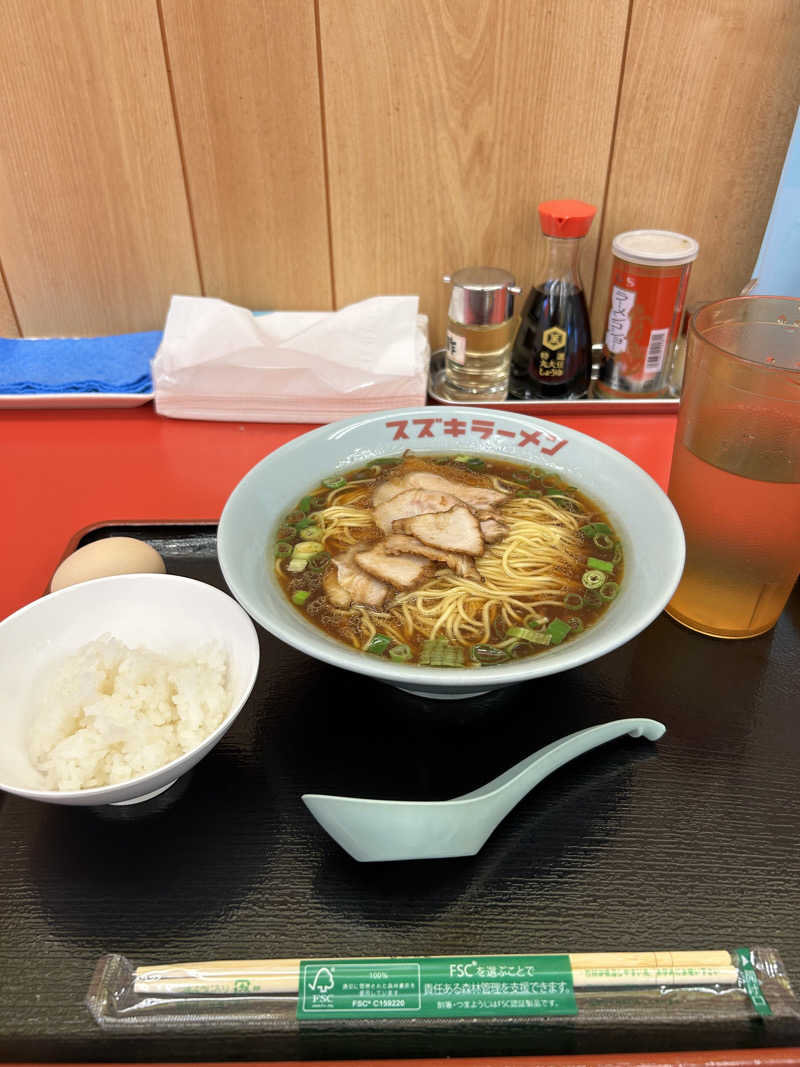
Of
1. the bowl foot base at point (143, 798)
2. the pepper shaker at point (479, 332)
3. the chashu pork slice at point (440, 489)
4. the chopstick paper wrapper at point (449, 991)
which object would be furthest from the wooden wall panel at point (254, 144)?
the chopstick paper wrapper at point (449, 991)

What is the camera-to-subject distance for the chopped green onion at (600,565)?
131cm

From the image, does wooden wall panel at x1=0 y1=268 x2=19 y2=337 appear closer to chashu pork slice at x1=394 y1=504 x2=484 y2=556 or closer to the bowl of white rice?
the bowl of white rice

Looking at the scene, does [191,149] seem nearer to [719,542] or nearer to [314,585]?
[314,585]

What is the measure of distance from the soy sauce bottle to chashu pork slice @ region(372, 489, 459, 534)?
835mm

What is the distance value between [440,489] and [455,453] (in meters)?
0.17

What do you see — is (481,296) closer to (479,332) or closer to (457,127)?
(479,332)

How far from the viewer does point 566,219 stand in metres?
1.95

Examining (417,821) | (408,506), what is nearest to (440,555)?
(408,506)

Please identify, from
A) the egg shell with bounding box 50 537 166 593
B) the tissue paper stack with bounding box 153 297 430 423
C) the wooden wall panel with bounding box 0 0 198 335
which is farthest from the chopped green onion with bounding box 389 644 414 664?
the wooden wall panel with bounding box 0 0 198 335

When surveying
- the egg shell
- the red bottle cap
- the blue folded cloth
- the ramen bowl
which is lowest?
the blue folded cloth

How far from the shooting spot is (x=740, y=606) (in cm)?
134

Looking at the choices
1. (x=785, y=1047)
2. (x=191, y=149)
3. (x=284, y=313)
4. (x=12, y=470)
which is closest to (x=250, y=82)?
(x=191, y=149)

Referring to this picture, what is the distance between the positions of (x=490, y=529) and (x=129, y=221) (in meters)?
1.54

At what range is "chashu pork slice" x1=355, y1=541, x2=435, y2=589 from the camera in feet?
4.27
